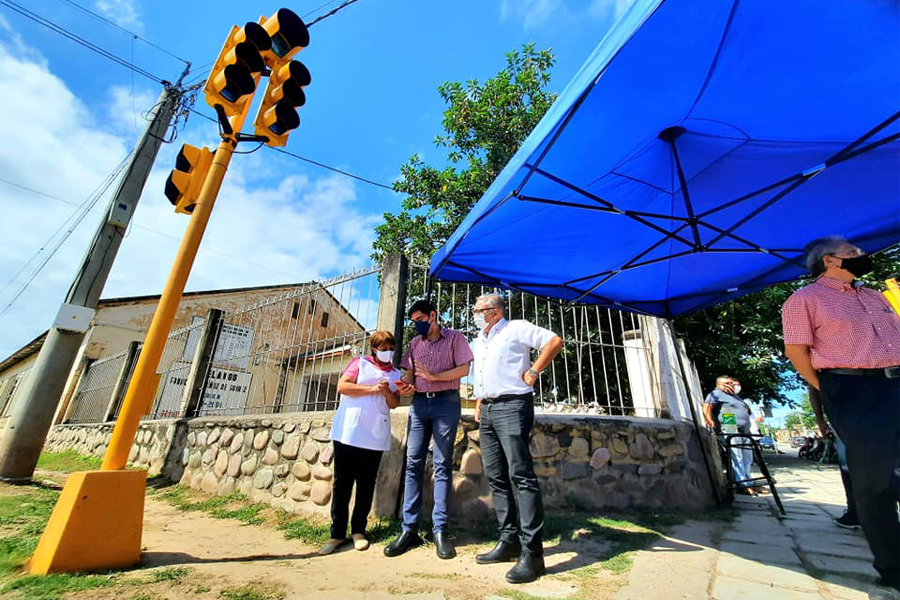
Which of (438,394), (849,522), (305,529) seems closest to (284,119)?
(438,394)

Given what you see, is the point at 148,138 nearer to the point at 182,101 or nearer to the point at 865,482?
the point at 182,101

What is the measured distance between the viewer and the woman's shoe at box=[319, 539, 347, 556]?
8.32ft

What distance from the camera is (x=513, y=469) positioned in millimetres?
2270

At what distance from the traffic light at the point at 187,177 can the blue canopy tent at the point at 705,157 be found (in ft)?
6.26

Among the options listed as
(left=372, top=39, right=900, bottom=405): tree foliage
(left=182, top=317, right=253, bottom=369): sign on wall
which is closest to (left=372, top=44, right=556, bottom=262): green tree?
(left=372, top=39, right=900, bottom=405): tree foliage

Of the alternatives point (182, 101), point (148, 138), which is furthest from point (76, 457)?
point (182, 101)

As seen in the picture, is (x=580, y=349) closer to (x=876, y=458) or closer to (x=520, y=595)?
(x=876, y=458)

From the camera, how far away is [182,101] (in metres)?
6.71

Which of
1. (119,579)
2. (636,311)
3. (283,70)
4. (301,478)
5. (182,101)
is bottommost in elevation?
(119,579)

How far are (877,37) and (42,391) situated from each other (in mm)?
8045

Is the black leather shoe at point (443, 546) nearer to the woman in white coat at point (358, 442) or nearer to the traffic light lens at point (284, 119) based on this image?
the woman in white coat at point (358, 442)

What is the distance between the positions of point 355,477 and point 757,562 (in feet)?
8.37

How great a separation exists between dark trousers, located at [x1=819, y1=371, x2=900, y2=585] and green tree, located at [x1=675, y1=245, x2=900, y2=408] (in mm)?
7219

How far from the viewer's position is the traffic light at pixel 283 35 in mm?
2846
